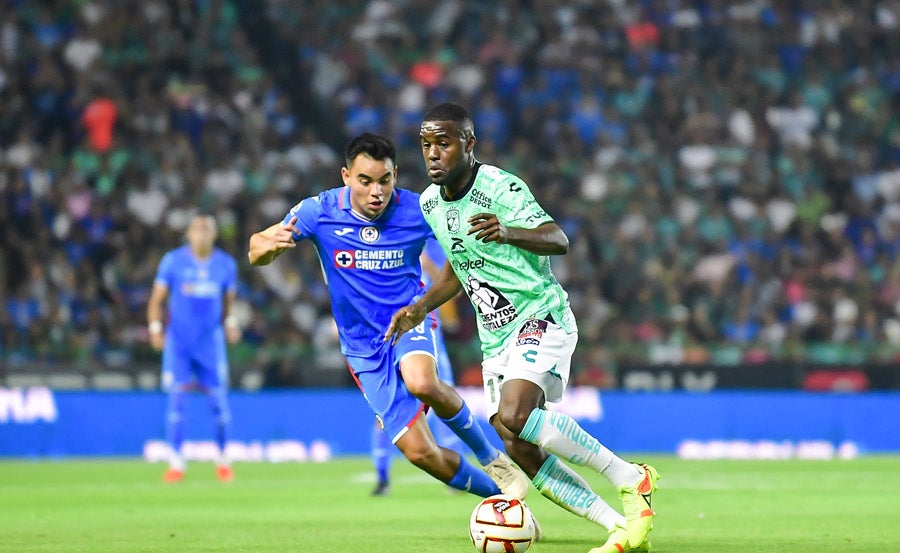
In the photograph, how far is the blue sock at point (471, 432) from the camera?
9141mm

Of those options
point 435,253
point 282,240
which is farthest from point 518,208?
point 435,253

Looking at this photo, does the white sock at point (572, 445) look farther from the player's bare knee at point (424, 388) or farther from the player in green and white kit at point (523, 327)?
the player's bare knee at point (424, 388)

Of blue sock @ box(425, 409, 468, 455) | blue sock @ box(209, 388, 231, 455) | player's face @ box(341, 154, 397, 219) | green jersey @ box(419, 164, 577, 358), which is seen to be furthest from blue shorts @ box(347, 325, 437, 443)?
blue sock @ box(209, 388, 231, 455)

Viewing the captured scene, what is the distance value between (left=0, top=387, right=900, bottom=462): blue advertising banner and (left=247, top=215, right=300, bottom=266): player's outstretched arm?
10478 millimetres

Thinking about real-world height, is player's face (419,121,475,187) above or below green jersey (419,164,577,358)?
above

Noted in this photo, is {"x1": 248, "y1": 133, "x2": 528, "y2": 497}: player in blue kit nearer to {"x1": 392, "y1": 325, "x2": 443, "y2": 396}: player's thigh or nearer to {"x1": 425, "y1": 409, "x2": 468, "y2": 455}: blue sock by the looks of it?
{"x1": 392, "y1": 325, "x2": 443, "y2": 396}: player's thigh

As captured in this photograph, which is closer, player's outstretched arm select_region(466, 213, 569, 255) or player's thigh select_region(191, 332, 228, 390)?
player's outstretched arm select_region(466, 213, 569, 255)

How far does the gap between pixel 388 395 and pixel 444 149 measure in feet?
6.44

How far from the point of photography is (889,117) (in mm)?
26125

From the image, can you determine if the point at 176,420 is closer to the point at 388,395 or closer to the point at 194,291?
the point at 194,291

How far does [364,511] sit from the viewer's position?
11.2 m

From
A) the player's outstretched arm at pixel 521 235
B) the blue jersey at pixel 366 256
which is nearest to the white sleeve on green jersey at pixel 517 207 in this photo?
the player's outstretched arm at pixel 521 235

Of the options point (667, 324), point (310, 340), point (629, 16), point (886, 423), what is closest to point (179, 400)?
point (310, 340)

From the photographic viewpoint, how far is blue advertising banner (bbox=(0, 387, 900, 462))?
1839cm
